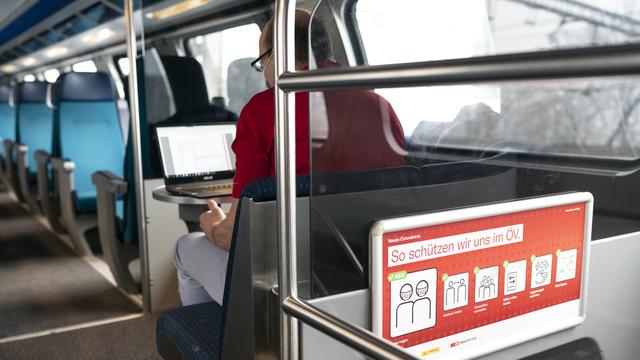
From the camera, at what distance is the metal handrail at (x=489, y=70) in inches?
23.7

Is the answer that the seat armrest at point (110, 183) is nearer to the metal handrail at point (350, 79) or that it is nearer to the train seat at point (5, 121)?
the metal handrail at point (350, 79)

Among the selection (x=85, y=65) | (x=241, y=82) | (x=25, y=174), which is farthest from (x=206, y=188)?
(x=85, y=65)

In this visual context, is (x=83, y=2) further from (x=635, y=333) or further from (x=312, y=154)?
(x=635, y=333)

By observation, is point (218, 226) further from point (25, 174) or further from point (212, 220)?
point (25, 174)

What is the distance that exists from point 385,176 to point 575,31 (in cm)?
55

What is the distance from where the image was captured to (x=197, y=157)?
3.18 metres

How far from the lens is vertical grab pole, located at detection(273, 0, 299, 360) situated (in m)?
1.22

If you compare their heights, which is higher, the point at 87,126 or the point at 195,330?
the point at 87,126

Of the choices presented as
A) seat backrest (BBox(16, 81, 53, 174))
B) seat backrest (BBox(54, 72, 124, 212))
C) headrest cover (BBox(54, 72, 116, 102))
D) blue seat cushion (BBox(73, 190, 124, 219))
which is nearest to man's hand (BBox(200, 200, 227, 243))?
blue seat cushion (BBox(73, 190, 124, 219))

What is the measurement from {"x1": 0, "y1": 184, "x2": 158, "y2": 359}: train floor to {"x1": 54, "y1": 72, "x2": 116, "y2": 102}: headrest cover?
1.31 m

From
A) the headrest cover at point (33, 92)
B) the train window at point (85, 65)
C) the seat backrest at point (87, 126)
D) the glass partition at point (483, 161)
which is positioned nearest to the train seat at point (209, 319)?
the glass partition at point (483, 161)

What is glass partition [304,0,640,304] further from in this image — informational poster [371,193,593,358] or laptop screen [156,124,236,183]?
laptop screen [156,124,236,183]

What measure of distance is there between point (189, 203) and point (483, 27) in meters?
1.83

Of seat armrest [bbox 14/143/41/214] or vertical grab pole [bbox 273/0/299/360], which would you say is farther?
seat armrest [bbox 14/143/41/214]
